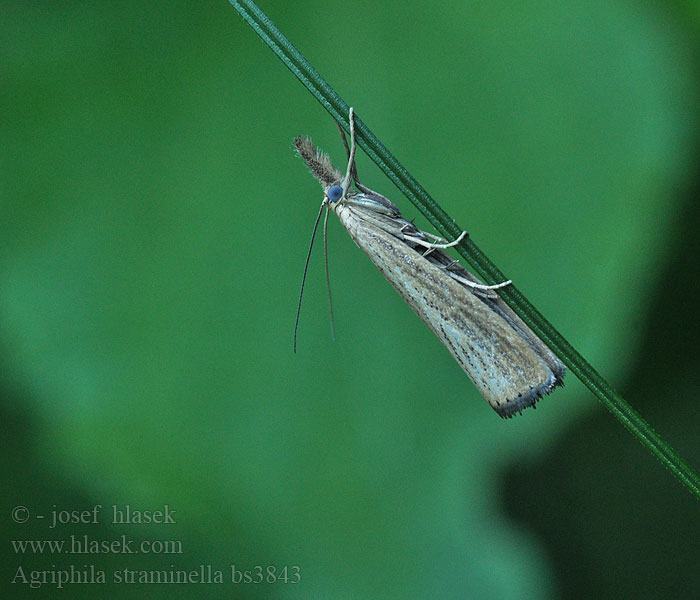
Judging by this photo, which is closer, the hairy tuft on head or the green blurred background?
the hairy tuft on head

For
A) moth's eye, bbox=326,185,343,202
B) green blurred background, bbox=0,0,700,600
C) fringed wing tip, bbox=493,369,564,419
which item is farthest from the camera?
green blurred background, bbox=0,0,700,600

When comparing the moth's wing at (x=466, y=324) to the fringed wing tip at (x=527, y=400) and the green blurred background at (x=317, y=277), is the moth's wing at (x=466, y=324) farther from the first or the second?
the green blurred background at (x=317, y=277)

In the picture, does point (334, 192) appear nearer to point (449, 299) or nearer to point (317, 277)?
point (317, 277)

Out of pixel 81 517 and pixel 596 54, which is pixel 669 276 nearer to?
pixel 596 54


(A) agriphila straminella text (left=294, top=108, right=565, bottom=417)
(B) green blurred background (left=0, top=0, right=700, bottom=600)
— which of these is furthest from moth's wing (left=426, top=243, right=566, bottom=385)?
(B) green blurred background (left=0, top=0, right=700, bottom=600)

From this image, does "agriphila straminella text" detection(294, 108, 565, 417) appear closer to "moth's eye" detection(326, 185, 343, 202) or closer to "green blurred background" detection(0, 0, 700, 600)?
"moth's eye" detection(326, 185, 343, 202)

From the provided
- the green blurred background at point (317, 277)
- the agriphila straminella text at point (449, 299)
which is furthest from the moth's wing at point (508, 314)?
the green blurred background at point (317, 277)

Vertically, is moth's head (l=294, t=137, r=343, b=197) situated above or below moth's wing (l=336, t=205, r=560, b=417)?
above
